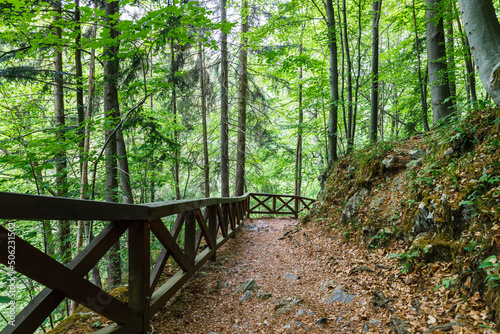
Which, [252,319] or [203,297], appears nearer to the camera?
[252,319]

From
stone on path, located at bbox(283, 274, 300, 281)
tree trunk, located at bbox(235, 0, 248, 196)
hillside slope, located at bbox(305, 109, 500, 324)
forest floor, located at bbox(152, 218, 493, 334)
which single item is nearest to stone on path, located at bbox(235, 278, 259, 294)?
forest floor, located at bbox(152, 218, 493, 334)

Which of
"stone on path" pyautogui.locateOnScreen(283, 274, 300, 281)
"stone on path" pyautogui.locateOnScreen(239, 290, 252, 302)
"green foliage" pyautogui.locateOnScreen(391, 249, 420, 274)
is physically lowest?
"stone on path" pyautogui.locateOnScreen(283, 274, 300, 281)

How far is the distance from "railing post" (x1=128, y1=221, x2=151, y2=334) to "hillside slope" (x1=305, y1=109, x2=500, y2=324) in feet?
9.12

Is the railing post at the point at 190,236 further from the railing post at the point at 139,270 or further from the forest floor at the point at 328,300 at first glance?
the railing post at the point at 139,270

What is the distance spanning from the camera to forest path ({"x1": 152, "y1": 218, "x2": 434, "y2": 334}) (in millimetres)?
2766

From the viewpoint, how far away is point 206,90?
11281 mm

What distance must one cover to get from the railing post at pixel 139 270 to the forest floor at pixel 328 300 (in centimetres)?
42

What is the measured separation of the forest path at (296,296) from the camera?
2.77 m

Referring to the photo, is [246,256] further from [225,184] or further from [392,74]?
[392,74]

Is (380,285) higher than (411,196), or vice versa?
(411,196)

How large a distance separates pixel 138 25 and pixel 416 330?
516 cm

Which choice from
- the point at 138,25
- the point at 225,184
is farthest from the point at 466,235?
the point at 225,184

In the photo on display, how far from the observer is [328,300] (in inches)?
132

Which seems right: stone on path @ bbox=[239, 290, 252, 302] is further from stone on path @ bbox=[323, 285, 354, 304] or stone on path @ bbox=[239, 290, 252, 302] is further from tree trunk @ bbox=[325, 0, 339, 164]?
tree trunk @ bbox=[325, 0, 339, 164]
